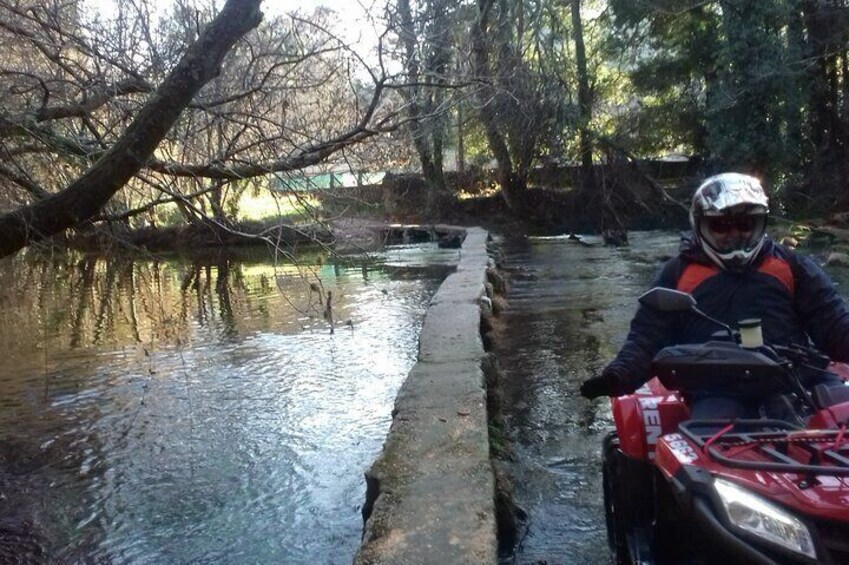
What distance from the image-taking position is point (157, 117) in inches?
200

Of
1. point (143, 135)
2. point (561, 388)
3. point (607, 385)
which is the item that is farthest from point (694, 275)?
point (561, 388)

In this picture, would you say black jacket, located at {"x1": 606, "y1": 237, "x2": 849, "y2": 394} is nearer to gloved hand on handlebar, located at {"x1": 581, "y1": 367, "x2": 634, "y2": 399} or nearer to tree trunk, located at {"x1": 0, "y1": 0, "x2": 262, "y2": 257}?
gloved hand on handlebar, located at {"x1": 581, "y1": 367, "x2": 634, "y2": 399}

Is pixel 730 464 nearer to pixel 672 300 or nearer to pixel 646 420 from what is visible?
pixel 672 300

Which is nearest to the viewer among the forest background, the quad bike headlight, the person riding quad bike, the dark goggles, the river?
the quad bike headlight

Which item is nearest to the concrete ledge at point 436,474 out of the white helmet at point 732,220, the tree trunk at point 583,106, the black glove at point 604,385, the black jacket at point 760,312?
the black glove at point 604,385

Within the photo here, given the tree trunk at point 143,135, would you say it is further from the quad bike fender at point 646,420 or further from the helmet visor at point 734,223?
the quad bike fender at point 646,420

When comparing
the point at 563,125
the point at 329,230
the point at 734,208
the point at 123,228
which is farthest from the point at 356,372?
the point at 563,125

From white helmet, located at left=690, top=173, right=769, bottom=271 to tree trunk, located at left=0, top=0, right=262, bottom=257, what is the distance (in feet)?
9.67

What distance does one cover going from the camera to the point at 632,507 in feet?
11.4

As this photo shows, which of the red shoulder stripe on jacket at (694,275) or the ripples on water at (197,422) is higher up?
the red shoulder stripe on jacket at (694,275)

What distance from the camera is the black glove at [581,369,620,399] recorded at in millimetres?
3455

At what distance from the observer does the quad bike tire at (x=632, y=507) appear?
3381 mm

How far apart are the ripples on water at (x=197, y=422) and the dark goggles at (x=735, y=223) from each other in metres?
2.68

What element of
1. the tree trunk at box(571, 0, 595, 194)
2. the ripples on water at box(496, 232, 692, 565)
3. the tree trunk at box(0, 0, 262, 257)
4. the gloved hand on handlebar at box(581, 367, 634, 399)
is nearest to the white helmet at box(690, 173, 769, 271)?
the gloved hand on handlebar at box(581, 367, 634, 399)
